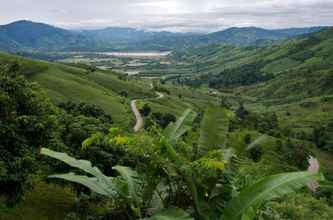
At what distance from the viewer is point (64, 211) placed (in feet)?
69.9

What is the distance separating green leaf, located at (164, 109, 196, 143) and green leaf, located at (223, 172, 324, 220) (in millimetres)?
2862

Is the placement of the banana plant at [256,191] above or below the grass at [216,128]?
below

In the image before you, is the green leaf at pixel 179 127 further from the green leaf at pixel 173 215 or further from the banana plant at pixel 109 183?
the green leaf at pixel 173 215

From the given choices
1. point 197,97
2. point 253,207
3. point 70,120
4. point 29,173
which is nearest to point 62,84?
point 197,97

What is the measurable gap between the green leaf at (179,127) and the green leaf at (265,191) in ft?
9.39

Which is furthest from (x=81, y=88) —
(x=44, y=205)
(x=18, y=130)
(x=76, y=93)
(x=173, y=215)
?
(x=173, y=215)

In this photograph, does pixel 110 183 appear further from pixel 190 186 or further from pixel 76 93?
pixel 76 93

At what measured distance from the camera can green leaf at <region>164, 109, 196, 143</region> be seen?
478 inches

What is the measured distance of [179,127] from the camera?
41.8 ft

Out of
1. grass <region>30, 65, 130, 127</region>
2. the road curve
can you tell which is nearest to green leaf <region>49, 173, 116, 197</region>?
the road curve

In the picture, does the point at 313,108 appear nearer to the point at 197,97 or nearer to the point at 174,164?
the point at 197,97

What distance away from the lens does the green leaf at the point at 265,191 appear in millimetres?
9156

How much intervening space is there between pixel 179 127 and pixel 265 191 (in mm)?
4206

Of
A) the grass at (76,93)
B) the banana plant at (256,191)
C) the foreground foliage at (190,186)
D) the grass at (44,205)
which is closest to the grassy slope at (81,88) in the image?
the grass at (76,93)
